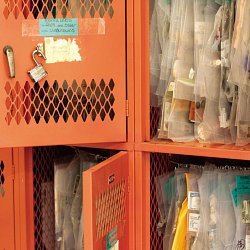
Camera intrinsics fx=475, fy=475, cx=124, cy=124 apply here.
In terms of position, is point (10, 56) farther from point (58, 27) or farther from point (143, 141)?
point (143, 141)

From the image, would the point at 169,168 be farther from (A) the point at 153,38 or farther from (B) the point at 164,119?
(A) the point at 153,38

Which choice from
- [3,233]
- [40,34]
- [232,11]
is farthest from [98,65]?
[3,233]

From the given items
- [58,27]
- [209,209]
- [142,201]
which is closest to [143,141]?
[142,201]

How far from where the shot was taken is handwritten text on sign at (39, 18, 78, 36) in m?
1.39

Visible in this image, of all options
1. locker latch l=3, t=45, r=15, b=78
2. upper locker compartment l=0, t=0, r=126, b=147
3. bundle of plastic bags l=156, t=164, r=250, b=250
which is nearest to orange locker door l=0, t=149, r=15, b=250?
upper locker compartment l=0, t=0, r=126, b=147

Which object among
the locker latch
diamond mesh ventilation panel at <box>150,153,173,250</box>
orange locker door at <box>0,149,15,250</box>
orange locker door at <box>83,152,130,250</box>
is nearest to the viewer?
orange locker door at <box>83,152,130,250</box>

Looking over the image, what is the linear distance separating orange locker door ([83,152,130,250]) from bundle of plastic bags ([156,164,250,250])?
178 millimetres

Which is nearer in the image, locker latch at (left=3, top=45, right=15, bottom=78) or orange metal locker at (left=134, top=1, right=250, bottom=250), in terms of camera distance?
locker latch at (left=3, top=45, right=15, bottom=78)

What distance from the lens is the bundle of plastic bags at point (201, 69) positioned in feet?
4.45

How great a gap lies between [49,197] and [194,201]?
2.07ft

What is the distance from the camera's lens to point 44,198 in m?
1.83

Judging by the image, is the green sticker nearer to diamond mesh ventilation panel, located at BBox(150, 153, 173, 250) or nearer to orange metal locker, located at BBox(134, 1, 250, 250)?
orange metal locker, located at BBox(134, 1, 250, 250)

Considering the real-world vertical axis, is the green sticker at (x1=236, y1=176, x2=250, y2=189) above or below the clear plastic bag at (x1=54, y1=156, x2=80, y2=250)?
above

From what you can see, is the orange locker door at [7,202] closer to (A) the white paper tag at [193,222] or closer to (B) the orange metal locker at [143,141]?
(B) the orange metal locker at [143,141]
